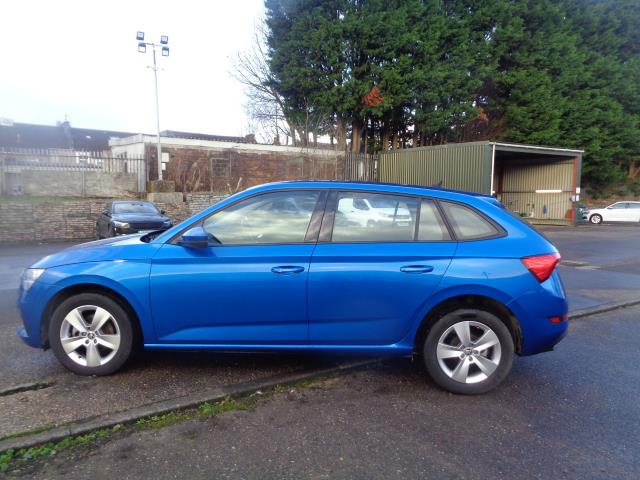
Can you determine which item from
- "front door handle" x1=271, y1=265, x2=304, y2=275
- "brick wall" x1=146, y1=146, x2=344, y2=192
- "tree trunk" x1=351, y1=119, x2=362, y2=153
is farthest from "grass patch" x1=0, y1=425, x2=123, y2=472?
"tree trunk" x1=351, y1=119, x2=362, y2=153

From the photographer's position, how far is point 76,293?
384 cm

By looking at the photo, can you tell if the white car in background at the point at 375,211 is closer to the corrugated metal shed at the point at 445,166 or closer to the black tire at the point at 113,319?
the black tire at the point at 113,319

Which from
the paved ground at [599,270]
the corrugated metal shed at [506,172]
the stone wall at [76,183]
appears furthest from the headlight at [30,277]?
the corrugated metal shed at [506,172]

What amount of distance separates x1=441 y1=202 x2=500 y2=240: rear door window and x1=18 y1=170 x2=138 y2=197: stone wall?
1824 cm

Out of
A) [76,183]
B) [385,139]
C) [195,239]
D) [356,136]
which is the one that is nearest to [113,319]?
[195,239]

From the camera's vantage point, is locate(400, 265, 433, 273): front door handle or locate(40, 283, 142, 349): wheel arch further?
locate(40, 283, 142, 349): wheel arch

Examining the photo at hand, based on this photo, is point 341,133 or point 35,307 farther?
point 341,133

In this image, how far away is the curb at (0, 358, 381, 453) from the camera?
289 cm

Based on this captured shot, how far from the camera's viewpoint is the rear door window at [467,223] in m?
3.74

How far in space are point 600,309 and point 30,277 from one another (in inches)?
274

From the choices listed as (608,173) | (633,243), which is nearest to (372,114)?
(633,243)

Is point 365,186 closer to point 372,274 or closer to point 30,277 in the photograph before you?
point 372,274

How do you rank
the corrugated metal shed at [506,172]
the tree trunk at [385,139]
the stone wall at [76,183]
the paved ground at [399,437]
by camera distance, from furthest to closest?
the tree trunk at [385,139] < the corrugated metal shed at [506,172] < the stone wall at [76,183] < the paved ground at [399,437]

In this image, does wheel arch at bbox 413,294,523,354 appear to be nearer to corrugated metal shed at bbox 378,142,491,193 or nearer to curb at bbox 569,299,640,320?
curb at bbox 569,299,640,320
